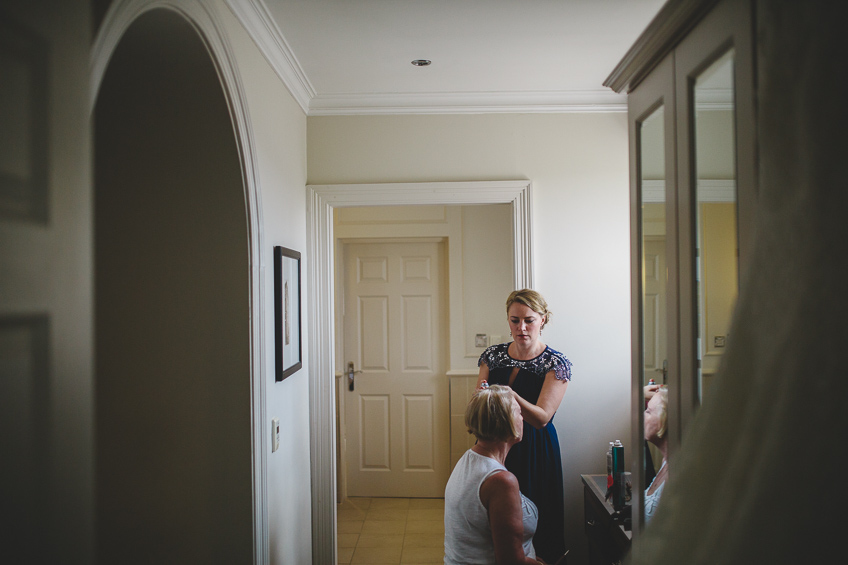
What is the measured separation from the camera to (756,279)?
105 millimetres

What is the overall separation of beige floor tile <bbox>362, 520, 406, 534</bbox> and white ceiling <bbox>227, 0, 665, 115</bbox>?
2632 millimetres

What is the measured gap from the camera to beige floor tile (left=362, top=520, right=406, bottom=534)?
3729 mm

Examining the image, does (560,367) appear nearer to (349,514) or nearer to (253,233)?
(253,233)

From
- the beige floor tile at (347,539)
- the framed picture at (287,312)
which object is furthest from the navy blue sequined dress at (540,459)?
the beige floor tile at (347,539)

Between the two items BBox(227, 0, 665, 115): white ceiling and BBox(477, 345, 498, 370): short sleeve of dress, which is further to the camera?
BBox(477, 345, 498, 370): short sleeve of dress

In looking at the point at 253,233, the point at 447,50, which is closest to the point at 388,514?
the point at 253,233

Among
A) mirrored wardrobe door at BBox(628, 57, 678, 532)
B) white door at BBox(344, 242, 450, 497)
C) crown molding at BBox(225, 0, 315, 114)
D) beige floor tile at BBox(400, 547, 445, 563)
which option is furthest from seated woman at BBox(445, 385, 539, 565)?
white door at BBox(344, 242, 450, 497)

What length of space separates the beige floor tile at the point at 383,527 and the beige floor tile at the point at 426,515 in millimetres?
115

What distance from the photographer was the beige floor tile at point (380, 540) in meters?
3.54

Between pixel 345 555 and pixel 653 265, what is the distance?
117 inches

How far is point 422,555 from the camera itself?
3383 mm

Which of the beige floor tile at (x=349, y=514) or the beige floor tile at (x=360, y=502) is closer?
the beige floor tile at (x=349, y=514)

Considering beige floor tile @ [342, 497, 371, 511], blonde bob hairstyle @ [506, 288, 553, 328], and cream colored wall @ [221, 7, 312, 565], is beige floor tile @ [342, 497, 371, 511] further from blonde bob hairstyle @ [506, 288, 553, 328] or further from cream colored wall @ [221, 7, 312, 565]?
blonde bob hairstyle @ [506, 288, 553, 328]

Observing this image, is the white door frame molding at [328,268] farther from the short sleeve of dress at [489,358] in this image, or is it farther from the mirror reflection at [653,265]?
the mirror reflection at [653,265]
